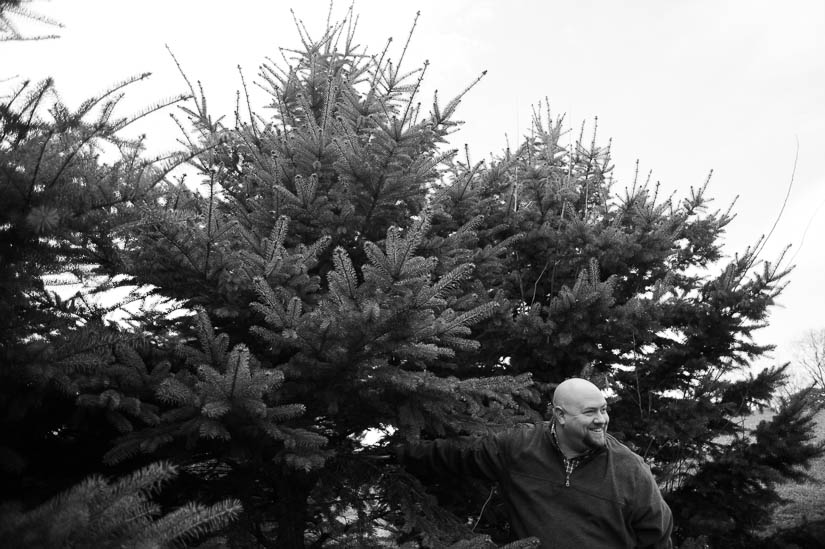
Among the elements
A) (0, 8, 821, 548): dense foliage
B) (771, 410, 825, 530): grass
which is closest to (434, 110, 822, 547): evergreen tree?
(0, 8, 821, 548): dense foliage

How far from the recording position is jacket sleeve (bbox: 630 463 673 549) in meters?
3.42

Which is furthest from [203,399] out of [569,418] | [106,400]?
[569,418]

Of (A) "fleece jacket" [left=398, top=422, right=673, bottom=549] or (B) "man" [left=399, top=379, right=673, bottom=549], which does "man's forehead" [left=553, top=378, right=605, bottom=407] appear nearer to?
(B) "man" [left=399, top=379, right=673, bottom=549]

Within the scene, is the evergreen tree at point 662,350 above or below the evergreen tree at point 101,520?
above

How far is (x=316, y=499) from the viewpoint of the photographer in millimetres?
3764

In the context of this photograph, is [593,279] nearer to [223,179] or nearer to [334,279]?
[334,279]

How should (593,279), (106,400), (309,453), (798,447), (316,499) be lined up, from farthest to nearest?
(798,447) → (593,279) → (316,499) → (309,453) → (106,400)

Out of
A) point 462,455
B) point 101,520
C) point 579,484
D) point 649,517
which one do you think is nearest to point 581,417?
point 579,484

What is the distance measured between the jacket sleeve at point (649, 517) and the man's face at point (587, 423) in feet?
0.92

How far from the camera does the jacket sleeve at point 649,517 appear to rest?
11.2ft

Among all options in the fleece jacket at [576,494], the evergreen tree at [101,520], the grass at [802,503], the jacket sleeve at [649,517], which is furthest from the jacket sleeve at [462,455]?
the grass at [802,503]

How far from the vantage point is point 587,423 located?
11.3 ft

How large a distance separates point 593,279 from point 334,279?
2346mm

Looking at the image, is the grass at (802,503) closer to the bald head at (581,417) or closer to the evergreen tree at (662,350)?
the evergreen tree at (662,350)
